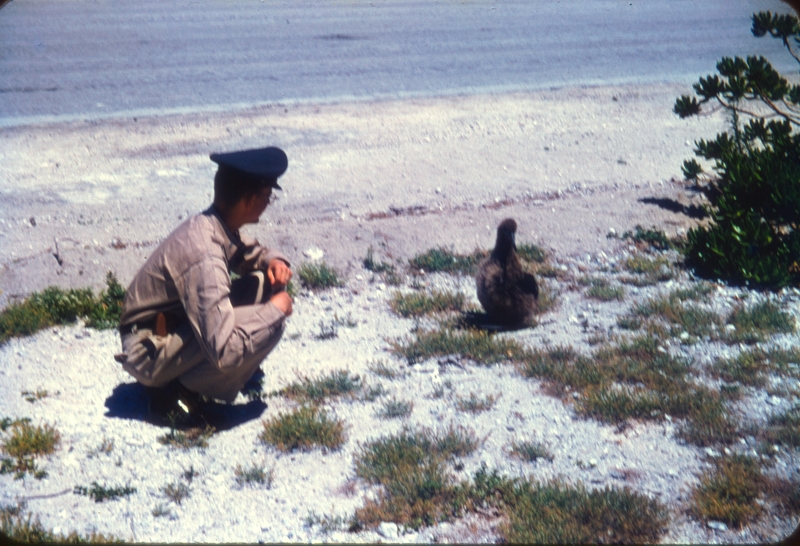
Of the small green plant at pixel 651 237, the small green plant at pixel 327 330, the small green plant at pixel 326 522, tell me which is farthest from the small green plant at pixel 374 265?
the small green plant at pixel 326 522

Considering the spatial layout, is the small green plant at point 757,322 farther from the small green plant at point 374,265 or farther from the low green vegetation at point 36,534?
the low green vegetation at point 36,534

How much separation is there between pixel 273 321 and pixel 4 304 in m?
2.82

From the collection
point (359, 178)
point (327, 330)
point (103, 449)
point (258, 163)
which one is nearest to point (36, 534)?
point (103, 449)

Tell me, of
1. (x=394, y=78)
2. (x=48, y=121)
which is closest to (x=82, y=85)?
(x=48, y=121)

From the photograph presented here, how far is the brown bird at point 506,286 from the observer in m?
5.50

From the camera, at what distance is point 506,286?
216 inches

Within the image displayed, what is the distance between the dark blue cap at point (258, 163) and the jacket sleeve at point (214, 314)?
1.59 ft

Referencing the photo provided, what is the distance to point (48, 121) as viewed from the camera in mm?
10195

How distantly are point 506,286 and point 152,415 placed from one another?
2.55 m

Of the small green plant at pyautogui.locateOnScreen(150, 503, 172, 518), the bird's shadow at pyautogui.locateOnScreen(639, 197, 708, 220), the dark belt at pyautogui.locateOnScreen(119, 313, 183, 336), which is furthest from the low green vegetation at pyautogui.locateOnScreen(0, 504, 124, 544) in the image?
the bird's shadow at pyautogui.locateOnScreen(639, 197, 708, 220)

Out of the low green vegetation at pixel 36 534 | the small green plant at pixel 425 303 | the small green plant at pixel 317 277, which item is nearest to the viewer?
the low green vegetation at pixel 36 534

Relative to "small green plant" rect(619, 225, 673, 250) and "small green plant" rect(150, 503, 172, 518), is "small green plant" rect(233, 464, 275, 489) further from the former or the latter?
"small green plant" rect(619, 225, 673, 250)

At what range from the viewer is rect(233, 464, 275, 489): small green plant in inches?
156

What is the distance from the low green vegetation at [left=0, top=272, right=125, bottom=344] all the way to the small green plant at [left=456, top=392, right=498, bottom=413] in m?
2.64
